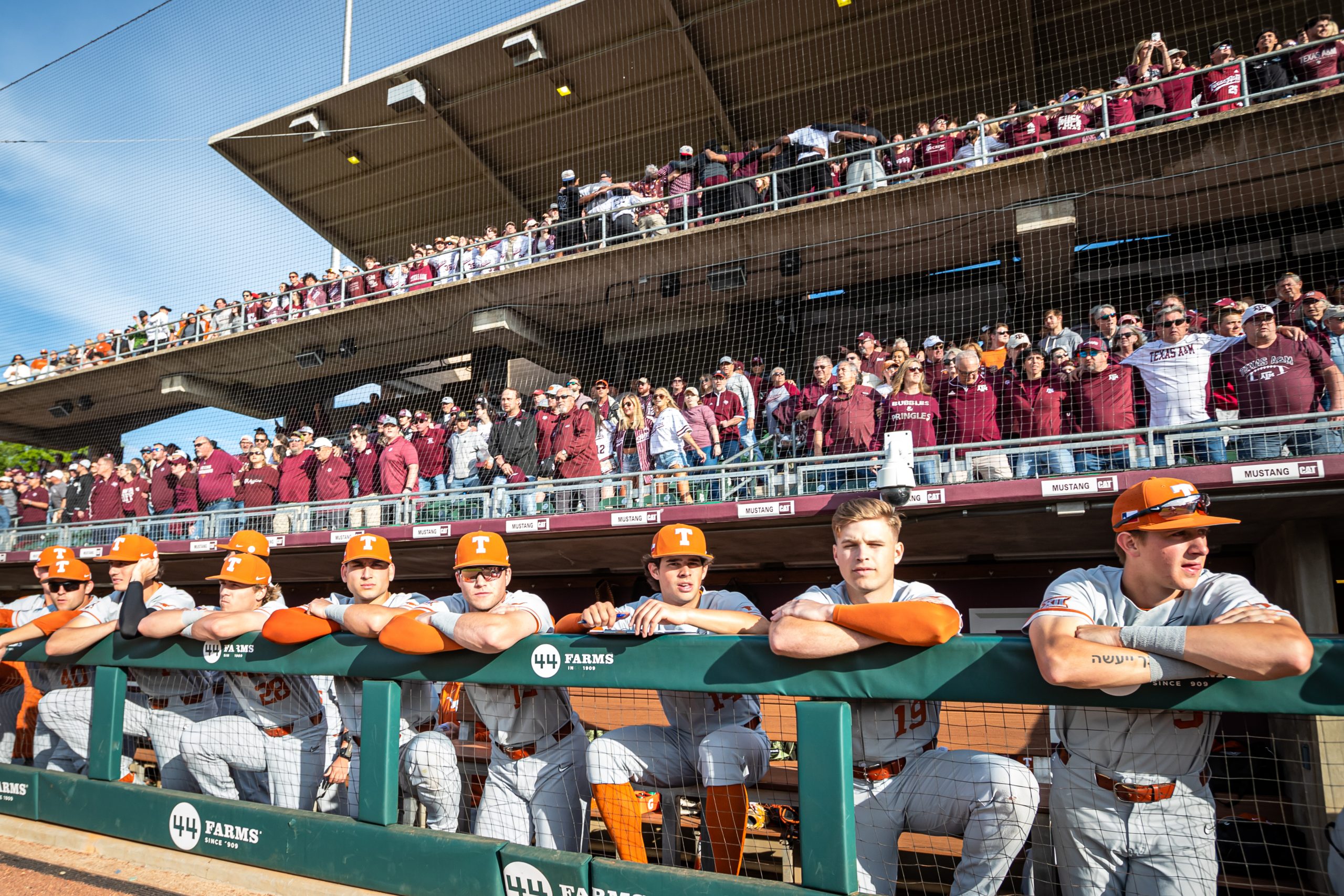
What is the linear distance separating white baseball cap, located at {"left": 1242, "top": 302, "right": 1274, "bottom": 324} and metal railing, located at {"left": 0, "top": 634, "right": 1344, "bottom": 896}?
4298 millimetres

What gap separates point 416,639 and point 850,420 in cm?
610

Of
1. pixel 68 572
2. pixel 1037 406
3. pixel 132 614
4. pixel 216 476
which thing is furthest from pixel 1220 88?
pixel 216 476

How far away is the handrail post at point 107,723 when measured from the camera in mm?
3201

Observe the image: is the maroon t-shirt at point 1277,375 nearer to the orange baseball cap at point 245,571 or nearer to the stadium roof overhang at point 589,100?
the orange baseball cap at point 245,571

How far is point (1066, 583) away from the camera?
220 cm

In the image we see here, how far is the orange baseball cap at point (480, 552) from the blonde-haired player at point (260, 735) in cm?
77

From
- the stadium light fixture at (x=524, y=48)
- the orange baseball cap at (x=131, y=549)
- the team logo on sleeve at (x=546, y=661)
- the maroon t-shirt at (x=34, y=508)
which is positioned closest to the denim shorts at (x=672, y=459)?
the orange baseball cap at (x=131, y=549)

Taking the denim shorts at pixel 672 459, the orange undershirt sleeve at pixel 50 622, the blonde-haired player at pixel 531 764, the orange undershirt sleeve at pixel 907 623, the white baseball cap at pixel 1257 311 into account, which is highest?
the white baseball cap at pixel 1257 311

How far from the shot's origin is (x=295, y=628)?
2785 mm

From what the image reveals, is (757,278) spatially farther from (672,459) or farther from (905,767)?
(905,767)

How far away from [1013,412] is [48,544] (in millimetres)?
13908

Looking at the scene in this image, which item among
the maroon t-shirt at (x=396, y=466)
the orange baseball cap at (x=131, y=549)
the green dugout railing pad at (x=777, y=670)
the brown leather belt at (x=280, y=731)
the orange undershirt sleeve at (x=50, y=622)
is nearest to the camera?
the green dugout railing pad at (x=777, y=670)

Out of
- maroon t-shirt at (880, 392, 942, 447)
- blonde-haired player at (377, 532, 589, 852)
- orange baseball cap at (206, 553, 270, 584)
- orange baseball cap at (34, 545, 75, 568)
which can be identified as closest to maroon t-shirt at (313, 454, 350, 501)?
orange baseball cap at (34, 545, 75, 568)

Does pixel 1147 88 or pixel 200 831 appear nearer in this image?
pixel 200 831
